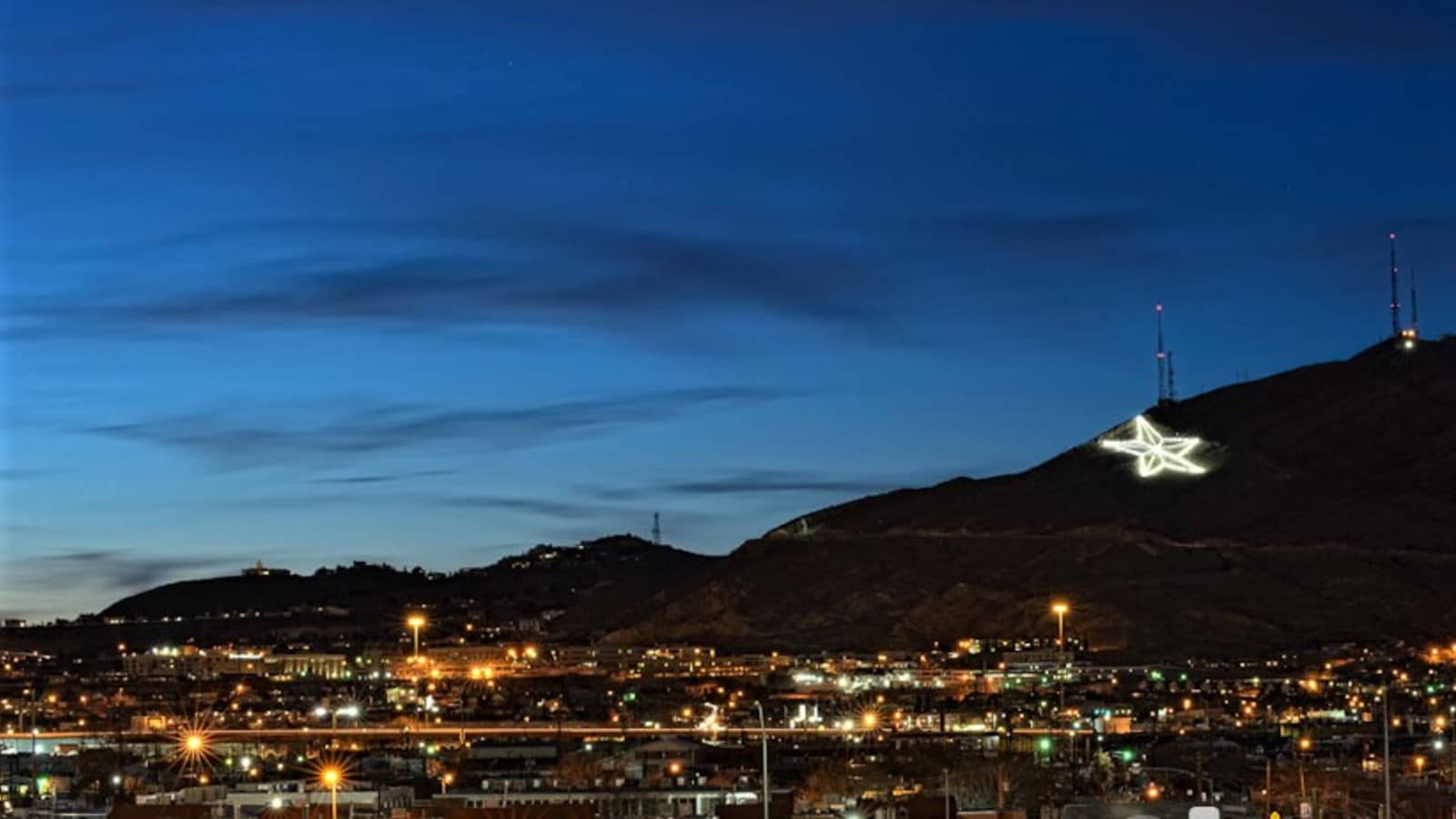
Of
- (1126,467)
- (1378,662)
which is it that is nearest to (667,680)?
(1378,662)

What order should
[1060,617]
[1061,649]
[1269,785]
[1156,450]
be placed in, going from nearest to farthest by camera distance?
[1269,785] → [1060,617] → [1061,649] → [1156,450]

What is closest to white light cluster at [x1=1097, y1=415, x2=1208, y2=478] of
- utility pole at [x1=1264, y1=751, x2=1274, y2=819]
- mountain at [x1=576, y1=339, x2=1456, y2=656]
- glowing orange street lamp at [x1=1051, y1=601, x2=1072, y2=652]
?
mountain at [x1=576, y1=339, x2=1456, y2=656]

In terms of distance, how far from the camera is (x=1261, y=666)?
130 m

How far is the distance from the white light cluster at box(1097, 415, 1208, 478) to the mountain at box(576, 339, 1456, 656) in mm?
636

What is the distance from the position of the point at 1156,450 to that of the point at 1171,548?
2706 centimetres

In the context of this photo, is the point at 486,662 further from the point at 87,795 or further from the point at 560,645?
the point at 87,795

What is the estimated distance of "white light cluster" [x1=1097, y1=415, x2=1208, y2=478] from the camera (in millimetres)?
188375

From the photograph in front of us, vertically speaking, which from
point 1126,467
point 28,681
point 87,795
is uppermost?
point 1126,467

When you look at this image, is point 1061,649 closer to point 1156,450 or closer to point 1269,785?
point 1156,450

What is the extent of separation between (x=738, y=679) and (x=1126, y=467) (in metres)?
63.2

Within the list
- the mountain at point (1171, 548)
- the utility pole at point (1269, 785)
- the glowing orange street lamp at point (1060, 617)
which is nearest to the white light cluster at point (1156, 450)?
the mountain at point (1171, 548)

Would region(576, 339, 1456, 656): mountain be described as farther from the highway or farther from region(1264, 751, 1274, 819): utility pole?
region(1264, 751, 1274, 819): utility pole

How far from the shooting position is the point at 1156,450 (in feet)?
→ 632

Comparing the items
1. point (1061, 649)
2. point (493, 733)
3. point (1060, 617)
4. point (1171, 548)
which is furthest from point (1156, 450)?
point (493, 733)
